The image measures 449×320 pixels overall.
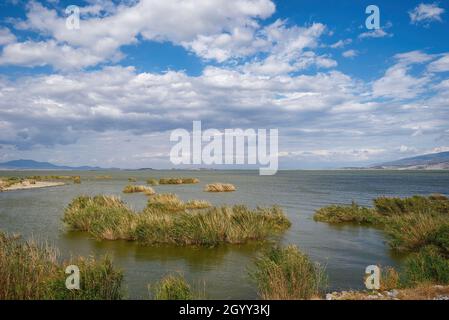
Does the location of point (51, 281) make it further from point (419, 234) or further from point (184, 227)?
point (419, 234)

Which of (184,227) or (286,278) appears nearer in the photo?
(286,278)

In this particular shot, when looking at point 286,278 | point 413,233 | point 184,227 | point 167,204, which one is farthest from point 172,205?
point 286,278

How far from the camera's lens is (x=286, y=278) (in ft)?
31.1

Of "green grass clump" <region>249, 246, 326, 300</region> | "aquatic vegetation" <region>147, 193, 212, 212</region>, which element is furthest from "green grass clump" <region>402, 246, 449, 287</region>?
"aquatic vegetation" <region>147, 193, 212, 212</region>

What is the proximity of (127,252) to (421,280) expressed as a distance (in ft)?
38.0

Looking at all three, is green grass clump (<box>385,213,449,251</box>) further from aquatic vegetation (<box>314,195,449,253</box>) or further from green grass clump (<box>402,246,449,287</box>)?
green grass clump (<box>402,246,449,287</box>)

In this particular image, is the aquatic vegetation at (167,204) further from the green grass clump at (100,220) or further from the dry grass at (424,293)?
the dry grass at (424,293)

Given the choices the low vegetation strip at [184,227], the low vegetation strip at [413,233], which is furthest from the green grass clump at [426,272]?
the low vegetation strip at [184,227]

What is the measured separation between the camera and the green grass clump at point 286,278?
28.9ft

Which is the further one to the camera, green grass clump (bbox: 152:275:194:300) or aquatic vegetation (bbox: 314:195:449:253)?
aquatic vegetation (bbox: 314:195:449:253)

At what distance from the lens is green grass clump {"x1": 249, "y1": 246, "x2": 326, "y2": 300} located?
8.80 m
